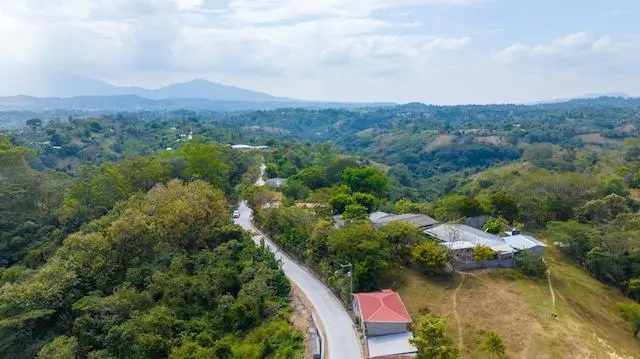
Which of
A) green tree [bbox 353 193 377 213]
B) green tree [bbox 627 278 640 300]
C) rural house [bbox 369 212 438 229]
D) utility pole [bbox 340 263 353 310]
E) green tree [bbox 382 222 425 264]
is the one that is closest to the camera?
utility pole [bbox 340 263 353 310]

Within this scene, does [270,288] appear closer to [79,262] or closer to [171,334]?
[171,334]

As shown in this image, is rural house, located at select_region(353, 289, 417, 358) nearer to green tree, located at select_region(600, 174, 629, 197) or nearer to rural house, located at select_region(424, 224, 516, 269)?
rural house, located at select_region(424, 224, 516, 269)

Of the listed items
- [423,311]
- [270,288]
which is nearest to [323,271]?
[270,288]

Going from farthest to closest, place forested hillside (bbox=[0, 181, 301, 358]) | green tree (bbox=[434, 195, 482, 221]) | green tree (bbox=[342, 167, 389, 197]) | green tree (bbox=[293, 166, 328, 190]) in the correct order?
green tree (bbox=[293, 166, 328, 190]) < green tree (bbox=[342, 167, 389, 197]) < green tree (bbox=[434, 195, 482, 221]) < forested hillside (bbox=[0, 181, 301, 358])

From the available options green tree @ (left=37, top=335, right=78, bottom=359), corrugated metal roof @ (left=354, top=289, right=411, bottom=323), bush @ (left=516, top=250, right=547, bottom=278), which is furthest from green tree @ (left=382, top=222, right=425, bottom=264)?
green tree @ (left=37, top=335, right=78, bottom=359)

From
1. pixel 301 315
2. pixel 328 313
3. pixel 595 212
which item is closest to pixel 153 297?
pixel 301 315

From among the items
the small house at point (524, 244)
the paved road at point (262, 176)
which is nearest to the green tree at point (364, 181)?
the paved road at point (262, 176)
